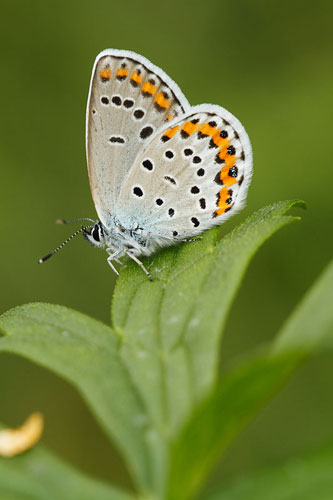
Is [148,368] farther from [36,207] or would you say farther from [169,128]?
[36,207]

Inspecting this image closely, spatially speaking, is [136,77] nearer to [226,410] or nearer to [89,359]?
[89,359]

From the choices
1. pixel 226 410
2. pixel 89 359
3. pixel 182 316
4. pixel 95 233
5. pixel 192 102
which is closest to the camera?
pixel 226 410

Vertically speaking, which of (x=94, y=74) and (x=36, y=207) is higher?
(x=94, y=74)

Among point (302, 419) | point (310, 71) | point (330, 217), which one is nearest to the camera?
point (302, 419)

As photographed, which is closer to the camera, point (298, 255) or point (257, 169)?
point (298, 255)

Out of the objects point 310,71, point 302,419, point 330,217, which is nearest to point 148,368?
point 302,419

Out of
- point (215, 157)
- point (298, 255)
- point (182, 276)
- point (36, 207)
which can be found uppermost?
point (182, 276)

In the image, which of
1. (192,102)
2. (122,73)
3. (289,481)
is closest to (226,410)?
(289,481)
